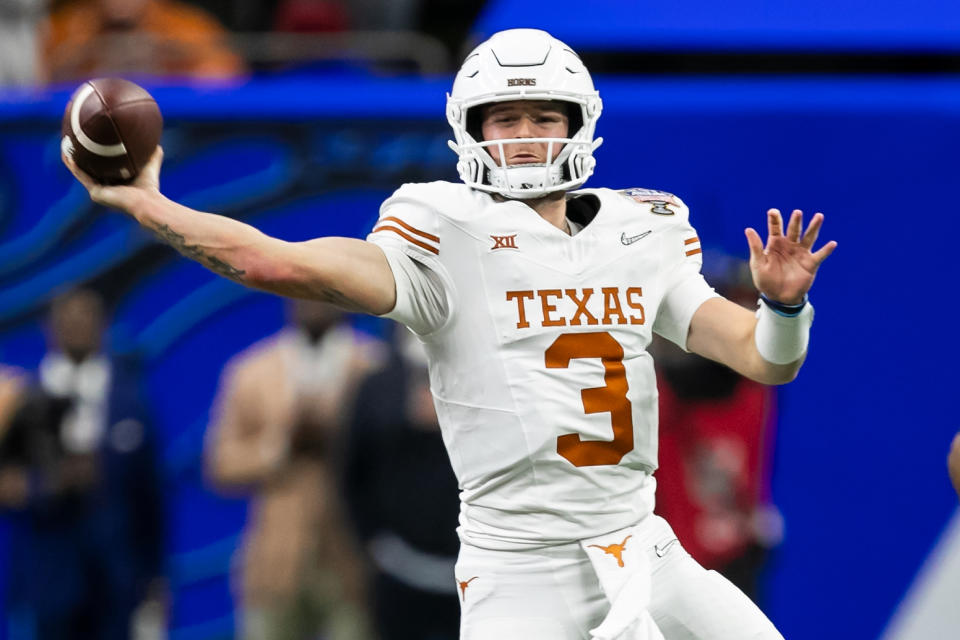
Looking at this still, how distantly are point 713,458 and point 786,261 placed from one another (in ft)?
11.3

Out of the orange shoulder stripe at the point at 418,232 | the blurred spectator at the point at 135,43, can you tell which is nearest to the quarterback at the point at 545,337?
the orange shoulder stripe at the point at 418,232

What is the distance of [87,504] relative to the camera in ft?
24.3

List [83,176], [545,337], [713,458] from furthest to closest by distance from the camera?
[713,458], [545,337], [83,176]

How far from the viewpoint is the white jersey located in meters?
3.88

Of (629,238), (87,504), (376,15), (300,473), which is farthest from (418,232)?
(376,15)

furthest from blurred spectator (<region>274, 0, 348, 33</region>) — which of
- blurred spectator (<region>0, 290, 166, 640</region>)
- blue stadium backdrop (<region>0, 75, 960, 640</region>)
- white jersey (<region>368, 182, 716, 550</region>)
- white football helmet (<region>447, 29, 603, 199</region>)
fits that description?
white jersey (<region>368, 182, 716, 550</region>)

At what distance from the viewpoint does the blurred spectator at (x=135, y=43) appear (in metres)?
8.41

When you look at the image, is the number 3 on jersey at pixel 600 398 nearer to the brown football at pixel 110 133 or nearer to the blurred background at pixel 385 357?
the brown football at pixel 110 133

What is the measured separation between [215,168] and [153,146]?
4.36m

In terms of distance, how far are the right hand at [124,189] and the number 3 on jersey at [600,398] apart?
1051 mm

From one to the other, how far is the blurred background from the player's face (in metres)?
2.97

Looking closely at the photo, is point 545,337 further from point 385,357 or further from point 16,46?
point 16,46

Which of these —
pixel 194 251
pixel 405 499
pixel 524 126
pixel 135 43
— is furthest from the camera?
pixel 135 43

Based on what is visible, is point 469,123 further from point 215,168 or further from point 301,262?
point 215,168
